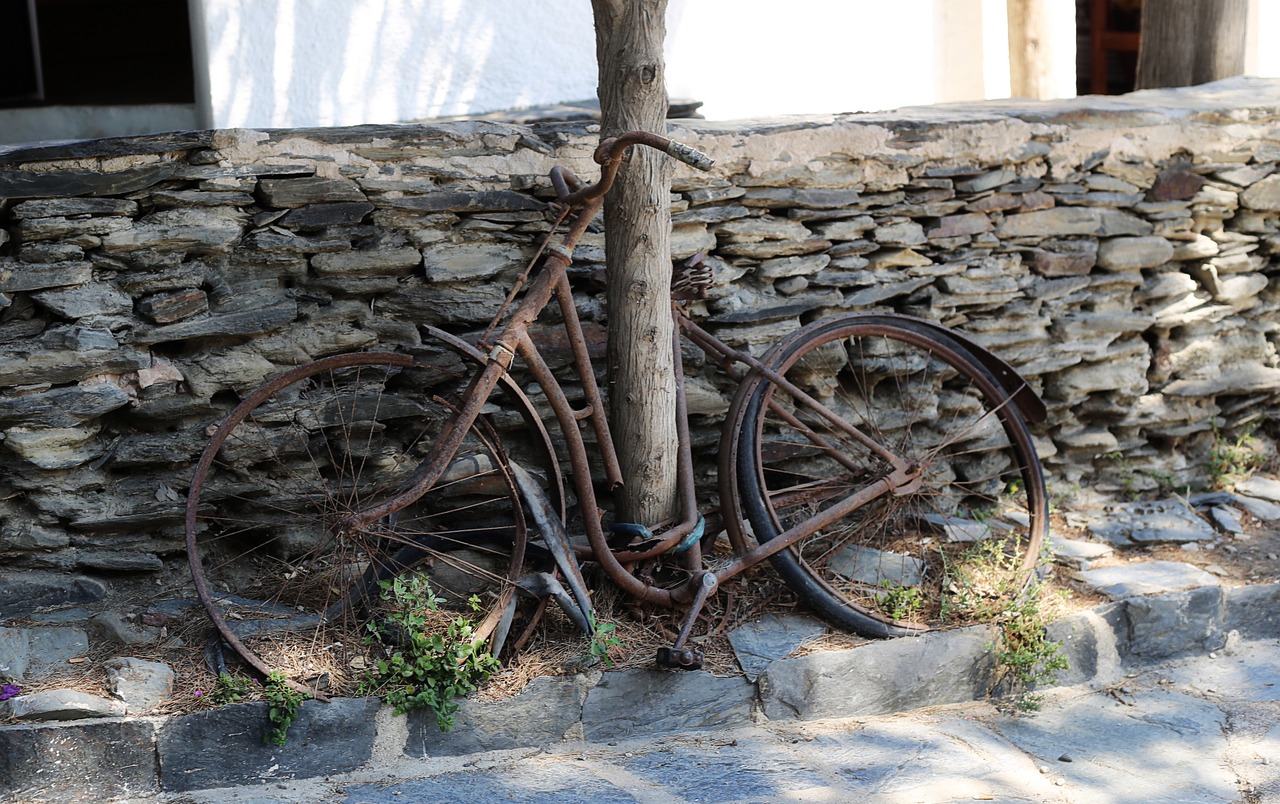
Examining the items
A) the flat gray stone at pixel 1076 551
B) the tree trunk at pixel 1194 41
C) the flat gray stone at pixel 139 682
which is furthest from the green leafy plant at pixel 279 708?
the tree trunk at pixel 1194 41

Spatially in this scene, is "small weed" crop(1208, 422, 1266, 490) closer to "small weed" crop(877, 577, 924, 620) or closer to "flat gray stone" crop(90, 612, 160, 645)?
"small weed" crop(877, 577, 924, 620)

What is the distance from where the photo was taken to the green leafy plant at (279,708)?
2.78 meters

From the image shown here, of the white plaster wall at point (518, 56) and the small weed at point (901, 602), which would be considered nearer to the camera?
the small weed at point (901, 602)

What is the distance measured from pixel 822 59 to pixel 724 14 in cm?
58

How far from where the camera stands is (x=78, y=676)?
2846 mm

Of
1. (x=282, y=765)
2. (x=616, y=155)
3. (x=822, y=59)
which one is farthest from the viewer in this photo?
(x=822, y=59)

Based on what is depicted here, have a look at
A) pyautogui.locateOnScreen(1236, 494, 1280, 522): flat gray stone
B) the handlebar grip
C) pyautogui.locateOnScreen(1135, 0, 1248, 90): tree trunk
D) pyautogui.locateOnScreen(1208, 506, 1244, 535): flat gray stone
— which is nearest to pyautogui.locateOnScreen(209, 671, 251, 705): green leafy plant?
the handlebar grip

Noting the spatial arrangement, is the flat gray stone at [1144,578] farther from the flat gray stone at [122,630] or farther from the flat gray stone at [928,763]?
the flat gray stone at [122,630]

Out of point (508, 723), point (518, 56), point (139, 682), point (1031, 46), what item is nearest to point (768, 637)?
point (508, 723)

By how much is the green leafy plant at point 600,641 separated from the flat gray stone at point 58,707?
3.65 ft

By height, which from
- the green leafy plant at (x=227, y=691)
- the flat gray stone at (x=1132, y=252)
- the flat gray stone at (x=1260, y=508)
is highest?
the flat gray stone at (x=1132, y=252)

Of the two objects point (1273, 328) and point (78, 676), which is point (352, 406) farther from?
point (1273, 328)

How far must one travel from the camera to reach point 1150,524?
4.18 m

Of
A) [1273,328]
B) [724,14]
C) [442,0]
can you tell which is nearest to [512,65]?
[442,0]
